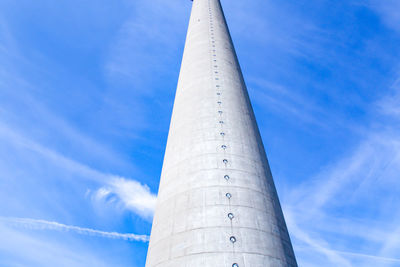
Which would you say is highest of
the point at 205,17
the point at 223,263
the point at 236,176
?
the point at 205,17

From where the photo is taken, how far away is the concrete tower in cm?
1888

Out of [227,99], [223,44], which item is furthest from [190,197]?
[223,44]

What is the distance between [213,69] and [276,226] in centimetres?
2014

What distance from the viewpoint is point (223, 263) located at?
17719mm

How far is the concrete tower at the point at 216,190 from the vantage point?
18.9m

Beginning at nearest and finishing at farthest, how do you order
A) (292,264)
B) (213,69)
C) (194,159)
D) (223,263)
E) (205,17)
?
(223,263) → (292,264) → (194,159) → (213,69) → (205,17)

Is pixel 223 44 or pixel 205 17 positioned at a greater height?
pixel 205 17

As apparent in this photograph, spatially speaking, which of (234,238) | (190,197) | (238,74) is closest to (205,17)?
(238,74)

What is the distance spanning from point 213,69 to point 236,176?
53.7 feet

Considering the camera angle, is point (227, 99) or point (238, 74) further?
point (238, 74)

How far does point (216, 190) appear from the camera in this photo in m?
21.8

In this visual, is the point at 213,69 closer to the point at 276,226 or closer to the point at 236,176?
the point at 236,176

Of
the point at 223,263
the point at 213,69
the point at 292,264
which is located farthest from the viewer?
the point at 213,69

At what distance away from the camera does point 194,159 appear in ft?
80.9
